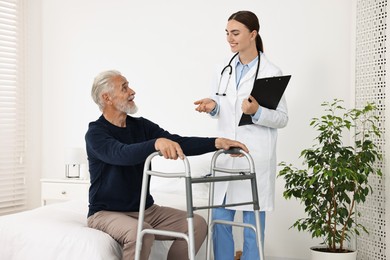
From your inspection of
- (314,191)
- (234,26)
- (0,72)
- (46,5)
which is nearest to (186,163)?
(234,26)

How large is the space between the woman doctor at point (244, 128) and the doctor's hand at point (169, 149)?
0.60 m

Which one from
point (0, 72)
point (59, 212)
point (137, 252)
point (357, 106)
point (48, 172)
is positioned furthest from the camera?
point (48, 172)

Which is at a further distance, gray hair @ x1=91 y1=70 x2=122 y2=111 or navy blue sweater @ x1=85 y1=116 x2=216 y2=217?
gray hair @ x1=91 y1=70 x2=122 y2=111

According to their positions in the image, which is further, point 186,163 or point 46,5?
point 46,5

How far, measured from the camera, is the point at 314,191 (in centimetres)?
367

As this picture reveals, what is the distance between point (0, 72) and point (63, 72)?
1.90 feet

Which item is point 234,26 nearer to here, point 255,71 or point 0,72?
point 255,71

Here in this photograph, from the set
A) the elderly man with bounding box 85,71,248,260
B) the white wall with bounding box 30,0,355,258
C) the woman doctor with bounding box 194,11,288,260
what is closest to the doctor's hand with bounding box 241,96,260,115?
the woman doctor with bounding box 194,11,288,260

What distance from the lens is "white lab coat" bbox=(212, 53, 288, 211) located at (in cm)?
305

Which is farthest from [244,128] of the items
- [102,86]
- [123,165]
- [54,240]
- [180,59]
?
[180,59]

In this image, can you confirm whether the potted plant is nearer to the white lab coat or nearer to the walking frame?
the white lab coat

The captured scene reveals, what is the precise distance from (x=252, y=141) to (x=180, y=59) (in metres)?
2.02

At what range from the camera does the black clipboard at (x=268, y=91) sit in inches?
113

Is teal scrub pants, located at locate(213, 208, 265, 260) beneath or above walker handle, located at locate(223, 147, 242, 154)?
beneath
